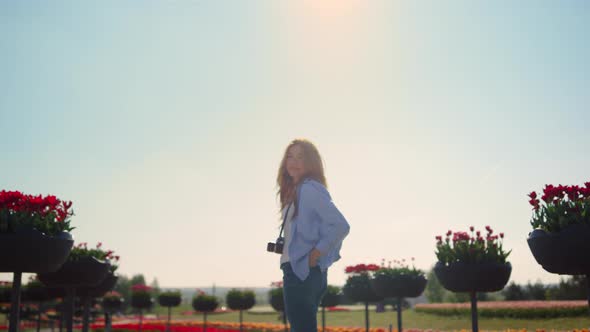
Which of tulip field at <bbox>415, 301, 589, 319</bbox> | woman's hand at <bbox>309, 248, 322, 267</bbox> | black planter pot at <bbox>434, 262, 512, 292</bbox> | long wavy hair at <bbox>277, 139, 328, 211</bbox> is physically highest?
long wavy hair at <bbox>277, 139, 328, 211</bbox>

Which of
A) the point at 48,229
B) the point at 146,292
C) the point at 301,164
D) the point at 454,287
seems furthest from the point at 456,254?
the point at 146,292

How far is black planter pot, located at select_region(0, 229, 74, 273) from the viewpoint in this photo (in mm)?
3658

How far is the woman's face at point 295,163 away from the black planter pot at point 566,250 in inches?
85.7

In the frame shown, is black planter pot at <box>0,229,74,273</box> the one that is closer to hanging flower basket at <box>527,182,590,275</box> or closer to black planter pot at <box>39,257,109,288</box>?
black planter pot at <box>39,257,109,288</box>

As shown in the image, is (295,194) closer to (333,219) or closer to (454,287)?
(333,219)

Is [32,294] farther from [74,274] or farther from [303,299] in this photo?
[303,299]

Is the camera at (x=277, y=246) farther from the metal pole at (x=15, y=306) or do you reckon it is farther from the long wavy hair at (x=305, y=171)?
the metal pole at (x=15, y=306)

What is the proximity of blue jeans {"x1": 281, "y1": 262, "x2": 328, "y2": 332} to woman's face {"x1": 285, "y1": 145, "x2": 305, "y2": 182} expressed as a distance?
0.74m

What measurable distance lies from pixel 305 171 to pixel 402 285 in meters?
4.91

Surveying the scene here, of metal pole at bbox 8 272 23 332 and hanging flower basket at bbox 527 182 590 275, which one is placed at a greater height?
hanging flower basket at bbox 527 182 590 275

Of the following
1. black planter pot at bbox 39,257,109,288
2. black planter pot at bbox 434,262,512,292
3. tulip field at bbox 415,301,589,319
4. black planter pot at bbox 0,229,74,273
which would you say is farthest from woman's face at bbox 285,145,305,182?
tulip field at bbox 415,301,589,319

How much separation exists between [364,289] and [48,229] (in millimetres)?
7531

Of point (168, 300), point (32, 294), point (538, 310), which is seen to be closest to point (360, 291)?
point (538, 310)

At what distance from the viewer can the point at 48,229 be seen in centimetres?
396
